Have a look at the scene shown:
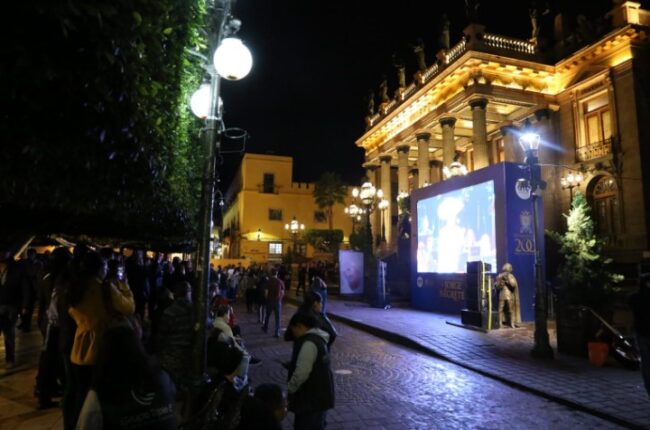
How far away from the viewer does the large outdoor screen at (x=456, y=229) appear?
14859mm

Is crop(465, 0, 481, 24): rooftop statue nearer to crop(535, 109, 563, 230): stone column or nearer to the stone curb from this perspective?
crop(535, 109, 563, 230): stone column

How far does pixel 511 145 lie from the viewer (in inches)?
1061

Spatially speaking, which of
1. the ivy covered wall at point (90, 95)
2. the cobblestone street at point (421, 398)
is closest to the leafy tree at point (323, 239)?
the cobblestone street at point (421, 398)

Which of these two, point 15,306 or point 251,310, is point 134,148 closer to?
point 15,306

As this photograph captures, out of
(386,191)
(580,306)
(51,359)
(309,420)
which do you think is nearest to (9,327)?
(51,359)

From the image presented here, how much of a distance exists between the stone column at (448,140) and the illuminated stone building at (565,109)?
6 centimetres

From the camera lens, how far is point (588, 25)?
2261cm

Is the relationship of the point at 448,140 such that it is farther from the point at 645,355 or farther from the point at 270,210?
the point at 270,210

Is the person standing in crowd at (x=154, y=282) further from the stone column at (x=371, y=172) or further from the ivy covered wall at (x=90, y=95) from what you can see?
the stone column at (x=371, y=172)

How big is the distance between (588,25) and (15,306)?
2621 cm

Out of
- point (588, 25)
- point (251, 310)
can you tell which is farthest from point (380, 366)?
point (588, 25)

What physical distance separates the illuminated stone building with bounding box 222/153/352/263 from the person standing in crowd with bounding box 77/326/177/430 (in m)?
47.6

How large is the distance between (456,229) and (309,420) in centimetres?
1399

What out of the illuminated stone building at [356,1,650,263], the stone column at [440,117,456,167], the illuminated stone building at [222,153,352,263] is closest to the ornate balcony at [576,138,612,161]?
the illuminated stone building at [356,1,650,263]
